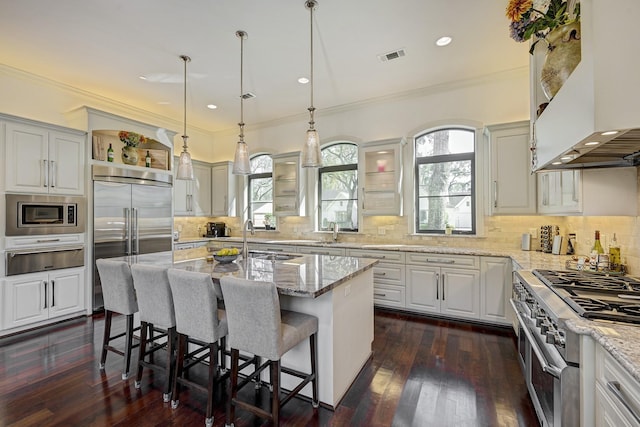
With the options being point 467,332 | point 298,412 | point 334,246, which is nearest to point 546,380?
point 298,412

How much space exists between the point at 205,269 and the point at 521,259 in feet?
10.2

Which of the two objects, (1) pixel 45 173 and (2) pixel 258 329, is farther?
(1) pixel 45 173

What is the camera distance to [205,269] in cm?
252

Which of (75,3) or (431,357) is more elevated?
(75,3)

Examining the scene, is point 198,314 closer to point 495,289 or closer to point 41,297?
point 41,297

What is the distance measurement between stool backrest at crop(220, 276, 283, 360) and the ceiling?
8.29 ft

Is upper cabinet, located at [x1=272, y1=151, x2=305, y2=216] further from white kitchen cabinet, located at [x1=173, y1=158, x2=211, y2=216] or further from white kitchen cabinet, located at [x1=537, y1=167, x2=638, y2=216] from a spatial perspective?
white kitchen cabinet, located at [x1=537, y1=167, x2=638, y2=216]

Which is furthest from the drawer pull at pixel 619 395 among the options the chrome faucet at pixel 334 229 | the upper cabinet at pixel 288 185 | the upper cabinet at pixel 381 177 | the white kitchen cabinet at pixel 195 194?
the white kitchen cabinet at pixel 195 194

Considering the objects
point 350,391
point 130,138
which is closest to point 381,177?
point 350,391

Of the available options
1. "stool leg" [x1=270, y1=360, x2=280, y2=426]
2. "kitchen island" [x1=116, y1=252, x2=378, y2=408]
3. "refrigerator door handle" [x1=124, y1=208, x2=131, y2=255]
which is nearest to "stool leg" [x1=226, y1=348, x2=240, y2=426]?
"stool leg" [x1=270, y1=360, x2=280, y2=426]

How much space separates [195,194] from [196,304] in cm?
454

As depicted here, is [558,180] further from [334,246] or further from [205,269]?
[205,269]

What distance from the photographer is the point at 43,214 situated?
3.70 metres

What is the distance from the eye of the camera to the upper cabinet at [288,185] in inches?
214
